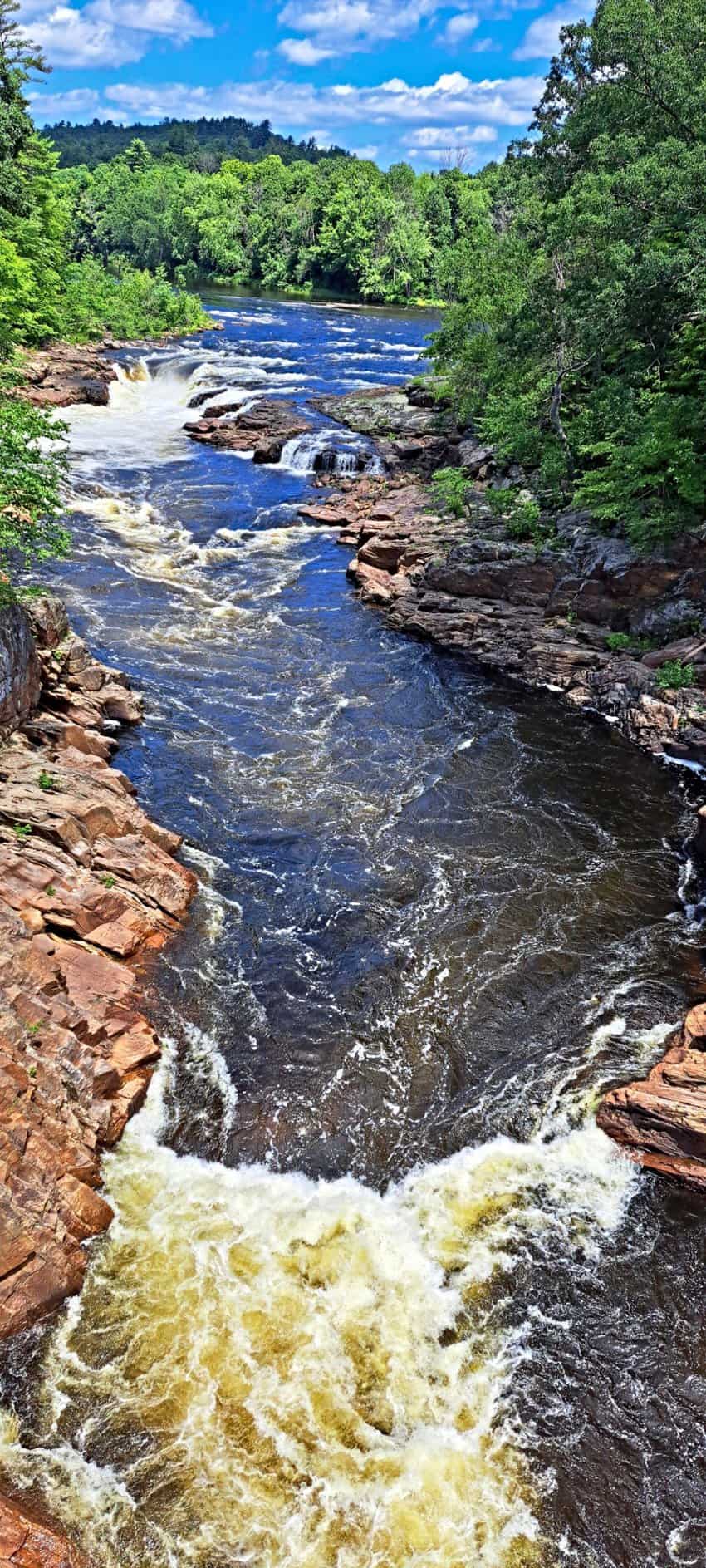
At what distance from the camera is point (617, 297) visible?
24391 mm

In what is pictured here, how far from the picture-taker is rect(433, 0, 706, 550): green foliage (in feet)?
78.1

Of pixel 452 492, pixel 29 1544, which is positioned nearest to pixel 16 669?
pixel 29 1544

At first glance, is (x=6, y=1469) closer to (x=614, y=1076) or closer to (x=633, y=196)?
(x=614, y=1076)

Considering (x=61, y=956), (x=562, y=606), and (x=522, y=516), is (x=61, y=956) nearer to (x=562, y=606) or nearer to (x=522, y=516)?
(x=562, y=606)

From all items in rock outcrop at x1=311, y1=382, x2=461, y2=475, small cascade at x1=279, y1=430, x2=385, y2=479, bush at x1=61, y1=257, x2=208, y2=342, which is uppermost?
bush at x1=61, y1=257, x2=208, y2=342

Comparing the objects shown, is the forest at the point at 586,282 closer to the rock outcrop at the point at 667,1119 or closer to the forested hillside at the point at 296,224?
the rock outcrop at the point at 667,1119

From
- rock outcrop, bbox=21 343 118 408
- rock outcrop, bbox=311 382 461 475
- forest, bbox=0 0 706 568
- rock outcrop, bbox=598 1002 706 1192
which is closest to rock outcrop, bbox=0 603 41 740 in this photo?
rock outcrop, bbox=598 1002 706 1192

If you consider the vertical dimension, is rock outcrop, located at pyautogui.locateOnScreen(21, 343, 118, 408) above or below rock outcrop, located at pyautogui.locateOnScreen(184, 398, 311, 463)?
above

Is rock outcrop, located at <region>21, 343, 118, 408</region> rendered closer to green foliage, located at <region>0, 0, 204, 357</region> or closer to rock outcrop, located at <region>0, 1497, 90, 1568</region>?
green foliage, located at <region>0, 0, 204, 357</region>

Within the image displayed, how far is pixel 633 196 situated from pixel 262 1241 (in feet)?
91.3

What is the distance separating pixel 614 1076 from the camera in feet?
41.9

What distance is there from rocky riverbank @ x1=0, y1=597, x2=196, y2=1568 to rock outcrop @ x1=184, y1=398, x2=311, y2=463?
87.8ft

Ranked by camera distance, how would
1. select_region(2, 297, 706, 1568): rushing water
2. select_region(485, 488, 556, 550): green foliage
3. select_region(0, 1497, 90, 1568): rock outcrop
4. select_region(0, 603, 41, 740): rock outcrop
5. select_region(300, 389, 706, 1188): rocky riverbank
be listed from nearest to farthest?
select_region(0, 1497, 90, 1568): rock outcrop < select_region(2, 297, 706, 1568): rushing water < select_region(0, 603, 41, 740): rock outcrop < select_region(300, 389, 706, 1188): rocky riverbank < select_region(485, 488, 556, 550): green foliage

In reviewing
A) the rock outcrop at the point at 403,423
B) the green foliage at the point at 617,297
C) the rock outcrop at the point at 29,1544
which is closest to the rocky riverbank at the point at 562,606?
the green foliage at the point at 617,297
